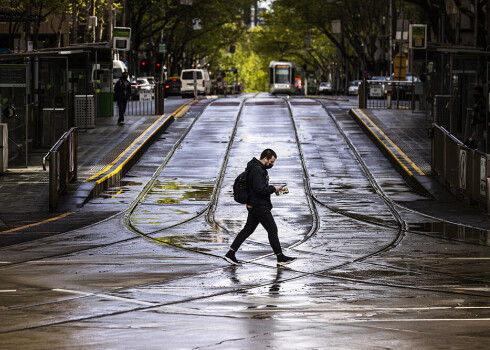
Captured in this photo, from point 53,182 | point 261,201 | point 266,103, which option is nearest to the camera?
point 261,201

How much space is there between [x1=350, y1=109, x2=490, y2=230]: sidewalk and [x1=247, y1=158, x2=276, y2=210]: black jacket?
5.17m

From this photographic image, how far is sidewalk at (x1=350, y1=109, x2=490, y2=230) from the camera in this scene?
19906 mm

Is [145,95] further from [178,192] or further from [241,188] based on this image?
[241,188]

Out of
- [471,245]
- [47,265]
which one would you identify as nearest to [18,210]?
[47,265]

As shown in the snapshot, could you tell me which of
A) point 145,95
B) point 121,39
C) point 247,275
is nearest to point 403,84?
point 145,95

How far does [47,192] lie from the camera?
22000 mm

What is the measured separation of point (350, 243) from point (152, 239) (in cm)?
319

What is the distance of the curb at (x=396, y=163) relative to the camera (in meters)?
23.7

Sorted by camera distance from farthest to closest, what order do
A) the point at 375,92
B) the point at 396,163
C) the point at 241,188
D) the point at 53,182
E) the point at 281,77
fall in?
the point at 281,77
the point at 375,92
the point at 396,163
the point at 53,182
the point at 241,188

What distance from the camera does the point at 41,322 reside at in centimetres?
1027

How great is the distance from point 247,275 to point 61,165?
8.94 metres

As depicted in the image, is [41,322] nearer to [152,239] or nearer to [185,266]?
[185,266]

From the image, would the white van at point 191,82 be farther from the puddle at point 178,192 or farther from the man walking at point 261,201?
the man walking at point 261,201

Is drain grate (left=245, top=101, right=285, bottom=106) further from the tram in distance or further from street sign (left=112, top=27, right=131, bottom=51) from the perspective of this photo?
the tram in distance
